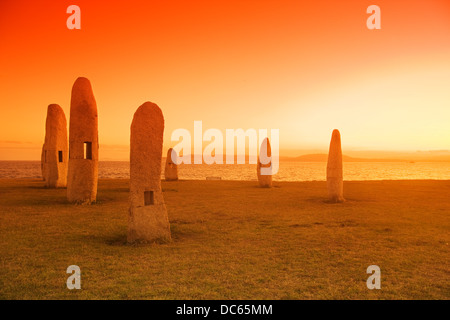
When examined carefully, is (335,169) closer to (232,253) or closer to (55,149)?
(232,253)

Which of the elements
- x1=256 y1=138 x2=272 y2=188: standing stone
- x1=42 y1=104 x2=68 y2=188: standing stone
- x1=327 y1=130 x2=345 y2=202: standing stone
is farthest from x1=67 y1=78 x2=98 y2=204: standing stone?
x1=256 y1=138 x2=272 y2=188: standing stone

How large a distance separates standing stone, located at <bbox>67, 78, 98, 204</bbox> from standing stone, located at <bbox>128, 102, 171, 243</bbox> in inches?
344

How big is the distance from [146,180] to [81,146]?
30.6 feet

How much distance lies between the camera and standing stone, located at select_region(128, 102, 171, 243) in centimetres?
1034

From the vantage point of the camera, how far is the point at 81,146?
1794 cm

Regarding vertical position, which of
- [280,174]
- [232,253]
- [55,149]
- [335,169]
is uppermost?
[55,149]

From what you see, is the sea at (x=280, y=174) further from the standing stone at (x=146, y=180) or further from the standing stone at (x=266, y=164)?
the standing stone at (x=146, y=180)

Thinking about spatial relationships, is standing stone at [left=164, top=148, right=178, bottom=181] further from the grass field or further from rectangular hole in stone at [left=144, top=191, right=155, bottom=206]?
rectangular hole in stone at [left=144, top=191, right=155, bottom=206]

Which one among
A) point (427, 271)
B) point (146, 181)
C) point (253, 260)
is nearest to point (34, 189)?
point (146, 181)

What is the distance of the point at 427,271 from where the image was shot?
8.07m

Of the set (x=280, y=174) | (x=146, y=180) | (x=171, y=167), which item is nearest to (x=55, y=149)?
(x=171, y=167)

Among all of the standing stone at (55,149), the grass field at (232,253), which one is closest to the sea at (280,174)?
the standing stone at (55,149)
